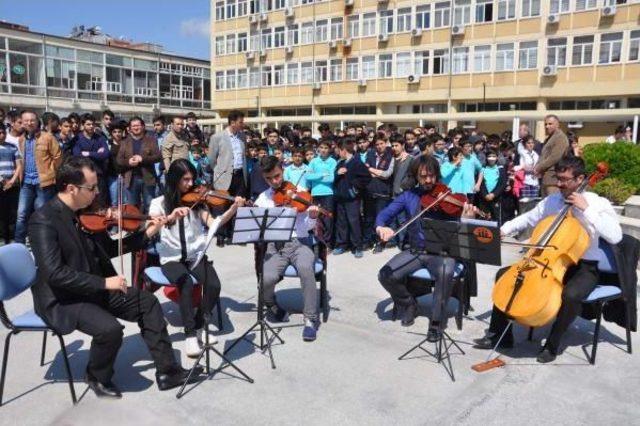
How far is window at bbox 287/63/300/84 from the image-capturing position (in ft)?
121

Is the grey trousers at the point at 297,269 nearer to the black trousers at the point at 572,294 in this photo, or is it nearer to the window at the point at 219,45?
the black trousers at the point at 572,294

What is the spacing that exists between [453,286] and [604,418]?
1.79 metres

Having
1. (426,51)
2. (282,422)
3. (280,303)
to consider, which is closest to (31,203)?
(280,303)

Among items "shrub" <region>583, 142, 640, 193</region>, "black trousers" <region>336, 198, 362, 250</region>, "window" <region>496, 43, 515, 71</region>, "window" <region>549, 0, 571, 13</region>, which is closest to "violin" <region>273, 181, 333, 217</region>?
"black trousers" <region>336, 198, 362, 250</region>

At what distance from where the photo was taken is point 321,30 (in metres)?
35.1

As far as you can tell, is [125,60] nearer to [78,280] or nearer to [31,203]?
[31,203]

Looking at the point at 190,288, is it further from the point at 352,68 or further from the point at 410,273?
the point at 352,68

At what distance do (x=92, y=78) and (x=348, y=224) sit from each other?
36.4 meters

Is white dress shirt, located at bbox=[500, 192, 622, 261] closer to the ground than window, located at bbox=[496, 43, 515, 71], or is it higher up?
Result: closer to the ground

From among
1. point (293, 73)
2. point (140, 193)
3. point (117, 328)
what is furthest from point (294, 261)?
point (293, 73)

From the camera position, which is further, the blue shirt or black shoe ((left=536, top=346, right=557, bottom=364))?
the blue shirt

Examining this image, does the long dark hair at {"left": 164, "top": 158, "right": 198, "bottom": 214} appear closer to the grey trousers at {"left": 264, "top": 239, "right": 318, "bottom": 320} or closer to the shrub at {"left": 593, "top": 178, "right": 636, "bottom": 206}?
the grey trousers at {"left": 264, "top": 239, "right": 318, "bottom": 320}

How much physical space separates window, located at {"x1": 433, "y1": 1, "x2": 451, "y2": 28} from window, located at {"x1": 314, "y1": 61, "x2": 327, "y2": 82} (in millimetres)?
8139

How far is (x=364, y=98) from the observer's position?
33.3 meters
